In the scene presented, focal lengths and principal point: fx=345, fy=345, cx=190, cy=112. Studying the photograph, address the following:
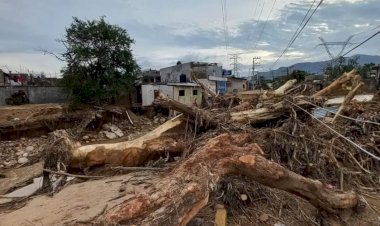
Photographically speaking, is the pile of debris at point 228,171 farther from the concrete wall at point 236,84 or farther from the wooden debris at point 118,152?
the concrete wall at point 236,84

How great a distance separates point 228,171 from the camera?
13.9 feet

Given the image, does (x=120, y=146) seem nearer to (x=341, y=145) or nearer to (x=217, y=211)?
(x=217, y=211)

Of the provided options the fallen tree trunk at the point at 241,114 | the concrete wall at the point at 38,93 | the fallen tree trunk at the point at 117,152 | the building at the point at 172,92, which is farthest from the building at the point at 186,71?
the fallen tree trunk at the point at 117,152

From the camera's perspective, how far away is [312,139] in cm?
709

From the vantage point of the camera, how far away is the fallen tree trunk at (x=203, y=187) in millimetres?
3334

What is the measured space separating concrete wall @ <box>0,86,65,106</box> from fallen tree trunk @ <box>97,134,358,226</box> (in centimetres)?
2140

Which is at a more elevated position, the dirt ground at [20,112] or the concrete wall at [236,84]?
the concrete wall at [236,84]

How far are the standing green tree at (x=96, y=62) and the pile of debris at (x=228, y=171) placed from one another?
1348 centimetres

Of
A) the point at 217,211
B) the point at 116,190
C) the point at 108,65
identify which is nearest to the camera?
the point at 217,211

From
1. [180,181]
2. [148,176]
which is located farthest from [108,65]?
[180,181]

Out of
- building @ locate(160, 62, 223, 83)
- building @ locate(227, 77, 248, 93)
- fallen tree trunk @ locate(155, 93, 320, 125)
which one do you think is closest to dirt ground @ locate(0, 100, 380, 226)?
fallen tree trunk @ locate(155, 93, 320, 125)

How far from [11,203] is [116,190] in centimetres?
246

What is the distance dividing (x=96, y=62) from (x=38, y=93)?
6.24m

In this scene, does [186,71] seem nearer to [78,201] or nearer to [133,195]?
[78,201]
